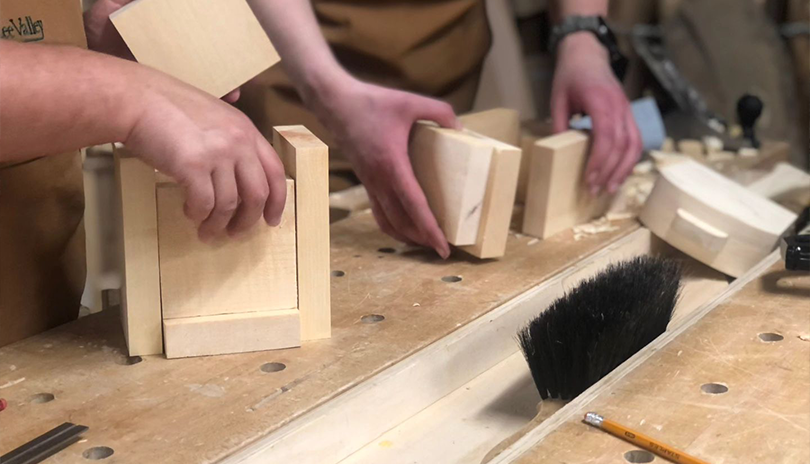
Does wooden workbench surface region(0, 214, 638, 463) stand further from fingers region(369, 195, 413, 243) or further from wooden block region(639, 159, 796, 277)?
wooden block region(639, 159, 796, 277)

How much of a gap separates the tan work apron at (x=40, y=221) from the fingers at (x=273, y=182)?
204 millimetres

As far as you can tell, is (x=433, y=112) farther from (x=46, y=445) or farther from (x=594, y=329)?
(x=46, y=445)

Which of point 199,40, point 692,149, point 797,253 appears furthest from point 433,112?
point 692,149

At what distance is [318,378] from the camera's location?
0.63 metres

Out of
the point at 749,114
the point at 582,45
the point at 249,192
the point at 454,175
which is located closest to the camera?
the point at 249,192

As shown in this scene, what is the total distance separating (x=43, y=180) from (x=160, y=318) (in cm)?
16

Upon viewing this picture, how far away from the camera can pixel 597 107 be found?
3.52 ft

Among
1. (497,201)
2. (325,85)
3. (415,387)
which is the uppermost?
(325,85)

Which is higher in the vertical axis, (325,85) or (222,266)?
(325,85)

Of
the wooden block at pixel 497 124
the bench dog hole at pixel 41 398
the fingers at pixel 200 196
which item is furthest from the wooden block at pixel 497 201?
the bench dog hole at pixel 41 398

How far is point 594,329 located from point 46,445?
41cm

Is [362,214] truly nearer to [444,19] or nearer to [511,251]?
[511,251]

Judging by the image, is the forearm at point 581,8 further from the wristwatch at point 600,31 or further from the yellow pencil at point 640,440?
the yellow pencil at point 640,440

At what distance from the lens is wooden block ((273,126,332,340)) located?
2.19 feet
